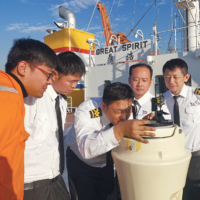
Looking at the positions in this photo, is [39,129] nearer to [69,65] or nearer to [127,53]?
[69,65]

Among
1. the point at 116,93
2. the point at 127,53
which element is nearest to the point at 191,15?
the point at 127,53

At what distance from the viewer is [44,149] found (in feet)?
4.19

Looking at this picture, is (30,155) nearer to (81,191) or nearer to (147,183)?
(81,191)

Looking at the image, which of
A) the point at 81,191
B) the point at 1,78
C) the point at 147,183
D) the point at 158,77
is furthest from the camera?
the point at 158,77

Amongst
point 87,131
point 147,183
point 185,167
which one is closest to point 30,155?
point 87,131

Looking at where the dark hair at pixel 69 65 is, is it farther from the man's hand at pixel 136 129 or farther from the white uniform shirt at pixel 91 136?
the man's hand at pixel 136 129

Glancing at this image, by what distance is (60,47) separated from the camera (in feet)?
34.7

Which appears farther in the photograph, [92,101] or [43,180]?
[92,101]

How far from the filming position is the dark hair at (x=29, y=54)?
1.04m

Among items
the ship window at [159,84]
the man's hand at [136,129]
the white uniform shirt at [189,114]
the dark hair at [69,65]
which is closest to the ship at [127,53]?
the ship window at [159,84]

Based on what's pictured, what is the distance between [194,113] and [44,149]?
154 cm

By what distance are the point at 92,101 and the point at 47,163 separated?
1.87 ft

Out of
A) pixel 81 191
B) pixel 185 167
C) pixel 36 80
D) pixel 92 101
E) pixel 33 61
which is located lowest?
pixel 81 191

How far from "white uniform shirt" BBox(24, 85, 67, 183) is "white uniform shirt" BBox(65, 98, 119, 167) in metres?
0.21
